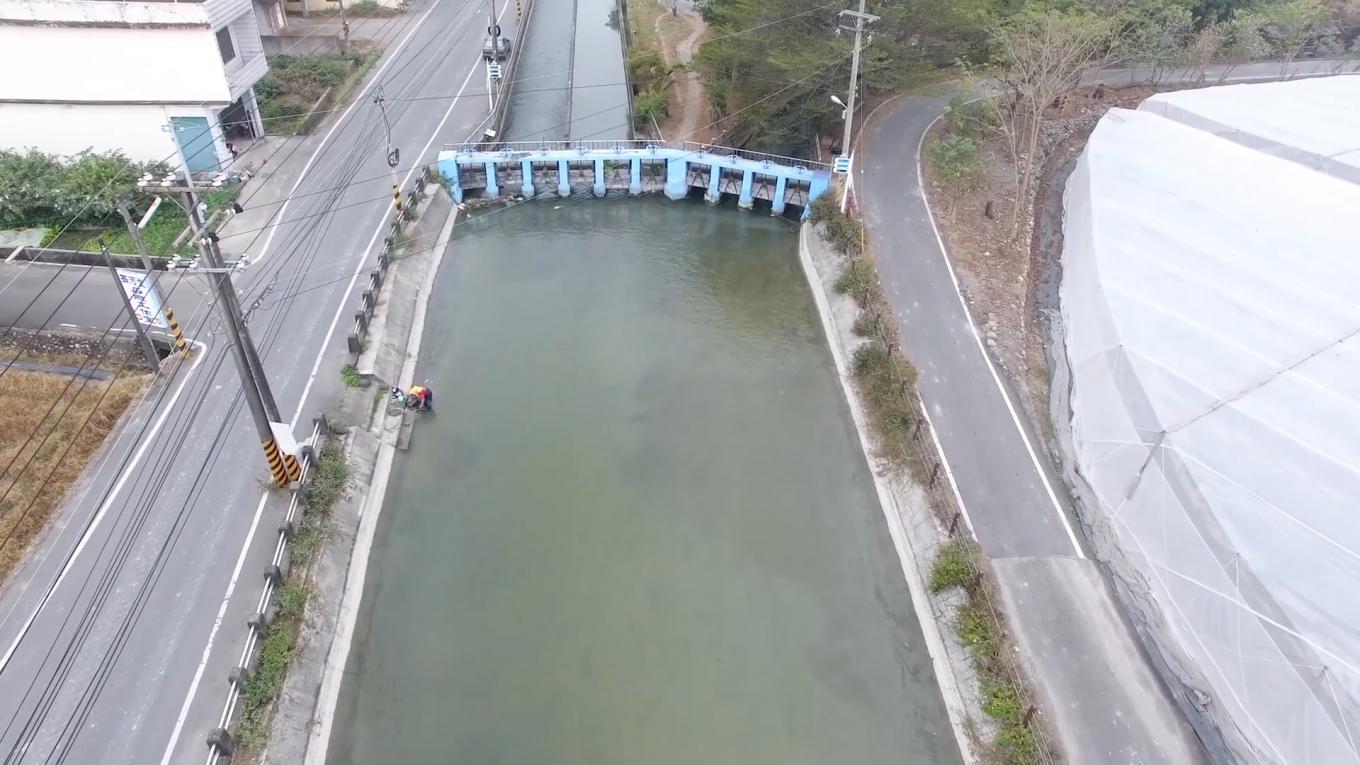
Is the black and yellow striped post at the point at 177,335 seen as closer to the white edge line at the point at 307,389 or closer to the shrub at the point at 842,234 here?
the white edge line at the point at 307,389

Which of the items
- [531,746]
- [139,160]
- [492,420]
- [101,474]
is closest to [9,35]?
[139,160]

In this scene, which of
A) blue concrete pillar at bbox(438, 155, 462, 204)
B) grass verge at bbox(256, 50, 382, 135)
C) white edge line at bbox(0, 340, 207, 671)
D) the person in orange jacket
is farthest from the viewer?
grass verge at bbox(256, 50, 382, 135)

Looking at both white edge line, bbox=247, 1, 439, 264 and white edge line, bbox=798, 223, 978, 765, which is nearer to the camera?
white edge line, bbox=798, 223, 978, 765

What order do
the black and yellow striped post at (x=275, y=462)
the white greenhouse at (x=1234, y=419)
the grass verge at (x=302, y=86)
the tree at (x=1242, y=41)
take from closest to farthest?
the white greenhouse at (x=1234, y=419) → the black and yellow striped post at (x=275, y=462) → the grass verge at (x=302, y=86) → the tree at (x=1242, y=41)

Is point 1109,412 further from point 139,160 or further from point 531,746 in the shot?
point 139,160

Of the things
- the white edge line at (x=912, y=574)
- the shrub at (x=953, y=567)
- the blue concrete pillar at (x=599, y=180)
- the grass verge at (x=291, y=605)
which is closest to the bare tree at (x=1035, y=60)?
the white edge line at (x=912, y=574)

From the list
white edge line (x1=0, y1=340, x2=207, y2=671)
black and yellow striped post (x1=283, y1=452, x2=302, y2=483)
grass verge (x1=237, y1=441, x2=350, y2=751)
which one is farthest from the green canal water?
white edge line (x1=0, y1=340, x2=207, y2=671)

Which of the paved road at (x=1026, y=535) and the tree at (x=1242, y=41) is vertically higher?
the tree at (x=1242, y=41)

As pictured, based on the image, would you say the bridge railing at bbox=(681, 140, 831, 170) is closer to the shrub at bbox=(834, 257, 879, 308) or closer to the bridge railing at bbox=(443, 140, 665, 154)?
the bridge railing at bbox=(443, 140, 665, 154)
